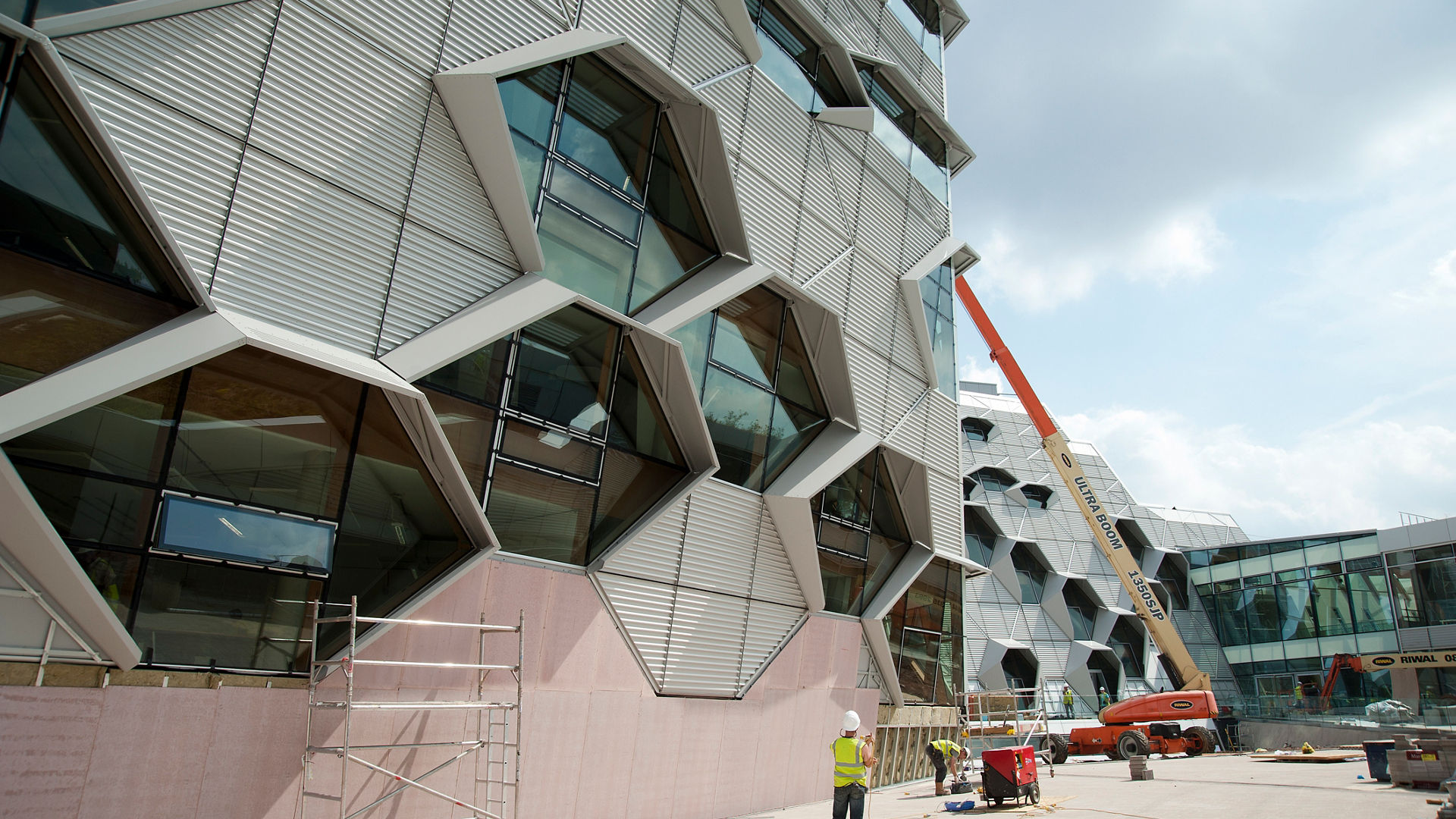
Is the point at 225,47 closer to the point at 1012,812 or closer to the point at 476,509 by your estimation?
the point at 476,509

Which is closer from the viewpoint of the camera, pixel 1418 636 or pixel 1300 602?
pixel 1418 636

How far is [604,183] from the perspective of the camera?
12.0 metres

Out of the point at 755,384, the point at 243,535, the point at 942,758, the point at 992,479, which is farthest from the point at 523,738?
the point at 992,479

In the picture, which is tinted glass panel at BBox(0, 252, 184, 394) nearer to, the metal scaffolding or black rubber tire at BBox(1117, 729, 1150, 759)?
the metal scaffolding

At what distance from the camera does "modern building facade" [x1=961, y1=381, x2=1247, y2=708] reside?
35875 millimetres

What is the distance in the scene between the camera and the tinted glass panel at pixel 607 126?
38.4 ft

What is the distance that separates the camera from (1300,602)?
39344 millimetres

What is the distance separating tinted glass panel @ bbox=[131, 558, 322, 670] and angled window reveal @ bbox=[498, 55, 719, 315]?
5.10 metres

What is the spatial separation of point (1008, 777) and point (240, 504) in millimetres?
11423

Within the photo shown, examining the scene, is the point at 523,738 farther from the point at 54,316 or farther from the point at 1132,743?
the point at 1132,743

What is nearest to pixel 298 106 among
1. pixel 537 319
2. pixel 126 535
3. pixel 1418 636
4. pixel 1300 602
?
pixel 537 319

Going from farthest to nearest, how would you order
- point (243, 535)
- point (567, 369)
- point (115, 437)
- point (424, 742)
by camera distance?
point (567, 369) → point (424, 742) → point (243, 535) → point (115, 437)

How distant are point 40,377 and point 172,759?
11.6 feet

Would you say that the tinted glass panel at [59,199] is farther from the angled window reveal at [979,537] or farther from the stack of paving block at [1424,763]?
the angled window reveal at [979,537]
